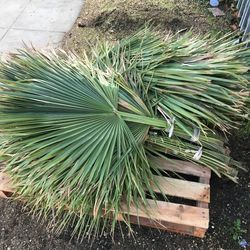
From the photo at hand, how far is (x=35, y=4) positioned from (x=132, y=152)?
303 cm

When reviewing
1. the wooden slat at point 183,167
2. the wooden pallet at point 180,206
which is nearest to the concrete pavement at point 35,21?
the wooden pallet at point 180,206

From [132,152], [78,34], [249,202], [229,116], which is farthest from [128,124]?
[78,34]

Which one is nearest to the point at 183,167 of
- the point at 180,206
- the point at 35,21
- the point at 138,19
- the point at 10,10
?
the point at 180,206

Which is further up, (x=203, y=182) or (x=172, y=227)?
(x=203, y=182)

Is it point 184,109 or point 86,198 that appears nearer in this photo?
point 86,198

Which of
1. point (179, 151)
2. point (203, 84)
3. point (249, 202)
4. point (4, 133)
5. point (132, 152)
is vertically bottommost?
point (249, 202)

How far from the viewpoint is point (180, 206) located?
6.51 feet

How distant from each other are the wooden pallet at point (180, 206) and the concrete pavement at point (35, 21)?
191 cm

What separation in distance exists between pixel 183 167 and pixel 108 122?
1.78 ft

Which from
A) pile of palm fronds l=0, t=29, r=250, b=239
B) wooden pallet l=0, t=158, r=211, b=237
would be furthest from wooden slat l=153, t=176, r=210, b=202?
pile of palm fronds l=0, t=29, r=250, b=239

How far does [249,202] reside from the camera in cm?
218

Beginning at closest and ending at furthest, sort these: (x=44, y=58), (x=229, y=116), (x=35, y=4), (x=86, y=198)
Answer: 1. (x=86, y=198)
2. (x=229, y=116)
3. (x=44, y=58)
4. (x=35, y=4)

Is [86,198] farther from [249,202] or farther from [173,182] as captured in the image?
[249,202]

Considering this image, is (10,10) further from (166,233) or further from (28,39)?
(166,233)
